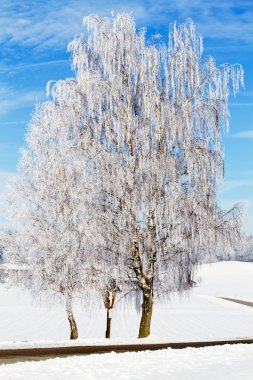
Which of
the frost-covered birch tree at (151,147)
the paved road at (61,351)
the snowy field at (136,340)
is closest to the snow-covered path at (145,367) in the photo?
the snowy field at (136,340)

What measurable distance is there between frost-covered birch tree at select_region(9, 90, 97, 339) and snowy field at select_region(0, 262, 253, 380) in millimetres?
2335

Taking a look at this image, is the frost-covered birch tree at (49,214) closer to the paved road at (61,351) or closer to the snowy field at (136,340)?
the snowy field at (136,340)

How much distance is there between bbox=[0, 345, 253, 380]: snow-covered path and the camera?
1241 cm

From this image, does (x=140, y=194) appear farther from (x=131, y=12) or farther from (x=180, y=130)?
(x=131, y=12)

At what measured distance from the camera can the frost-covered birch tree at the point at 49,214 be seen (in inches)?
945

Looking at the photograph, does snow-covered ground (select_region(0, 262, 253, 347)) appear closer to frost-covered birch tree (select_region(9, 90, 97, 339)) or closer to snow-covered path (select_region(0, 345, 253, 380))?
frost-covered birch tree (select_region(9, 90, 97, 339))

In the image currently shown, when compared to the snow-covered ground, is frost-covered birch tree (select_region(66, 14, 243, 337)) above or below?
above

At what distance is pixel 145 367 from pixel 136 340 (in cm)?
844

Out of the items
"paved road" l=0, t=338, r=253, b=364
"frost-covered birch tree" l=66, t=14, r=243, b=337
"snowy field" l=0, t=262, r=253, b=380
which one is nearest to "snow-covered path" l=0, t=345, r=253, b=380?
"snowy field" l=0, t=262, r=253, b=380

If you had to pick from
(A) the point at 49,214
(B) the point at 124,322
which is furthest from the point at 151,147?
(B) the point at 124,322

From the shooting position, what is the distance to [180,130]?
22.1m

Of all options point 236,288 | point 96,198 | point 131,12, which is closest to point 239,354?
point 96,198

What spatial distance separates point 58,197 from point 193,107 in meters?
6.98

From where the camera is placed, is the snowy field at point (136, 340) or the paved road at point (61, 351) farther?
the paved road at point (61, 351)
